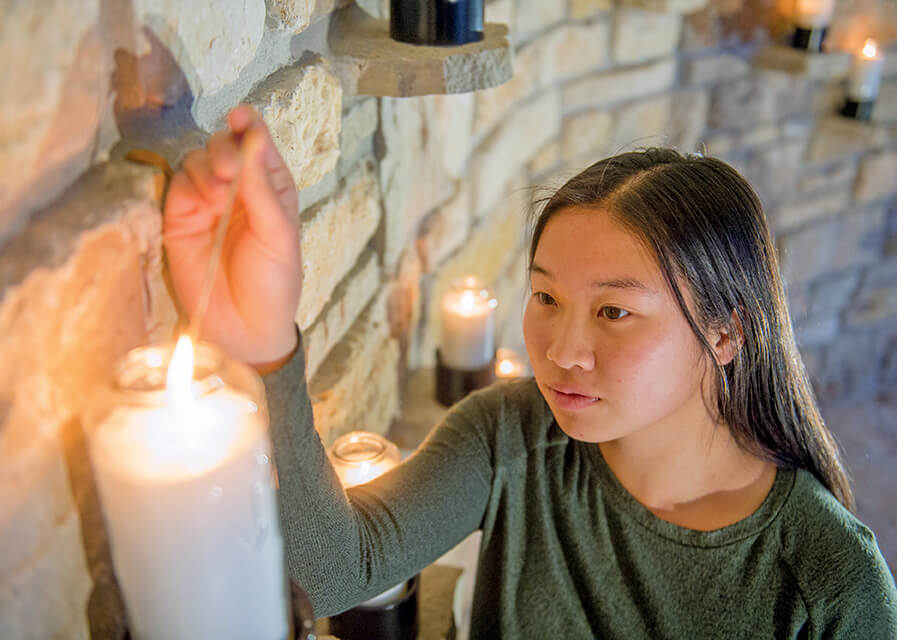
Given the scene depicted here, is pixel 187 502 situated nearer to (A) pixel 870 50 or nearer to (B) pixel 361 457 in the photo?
(B) pixel 361 457

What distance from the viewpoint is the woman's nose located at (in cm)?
99

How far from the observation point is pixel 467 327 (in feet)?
5.46

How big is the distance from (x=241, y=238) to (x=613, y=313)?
1.66ft

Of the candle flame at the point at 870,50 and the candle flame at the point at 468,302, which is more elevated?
the candle flame at the point at 870,50

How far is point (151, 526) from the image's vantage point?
21.0 inches

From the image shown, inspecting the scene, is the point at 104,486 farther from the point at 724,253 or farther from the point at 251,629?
the point at 724,253

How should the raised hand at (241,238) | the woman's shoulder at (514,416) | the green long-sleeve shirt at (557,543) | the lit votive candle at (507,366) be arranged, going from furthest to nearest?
the lit votive candle at (507,366)
the woman's shoulder at (514,416)
the green long-sleeve shirt at (557,543)
the raised hand at (241,238)

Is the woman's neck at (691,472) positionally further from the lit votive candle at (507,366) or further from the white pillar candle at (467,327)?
the lit votive candle at (507,366)

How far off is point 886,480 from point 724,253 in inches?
92.8

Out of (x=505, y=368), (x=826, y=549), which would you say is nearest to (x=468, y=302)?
(x=505, y=368)

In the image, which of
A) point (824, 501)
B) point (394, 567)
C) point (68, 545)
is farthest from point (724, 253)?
point (68, 545)

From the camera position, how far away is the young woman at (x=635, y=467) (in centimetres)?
99

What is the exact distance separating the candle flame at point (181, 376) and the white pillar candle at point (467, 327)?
1116 millimetres

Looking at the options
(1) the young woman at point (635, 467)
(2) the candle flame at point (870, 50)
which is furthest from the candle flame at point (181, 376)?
(2) the candle flame at point (870, 50)
